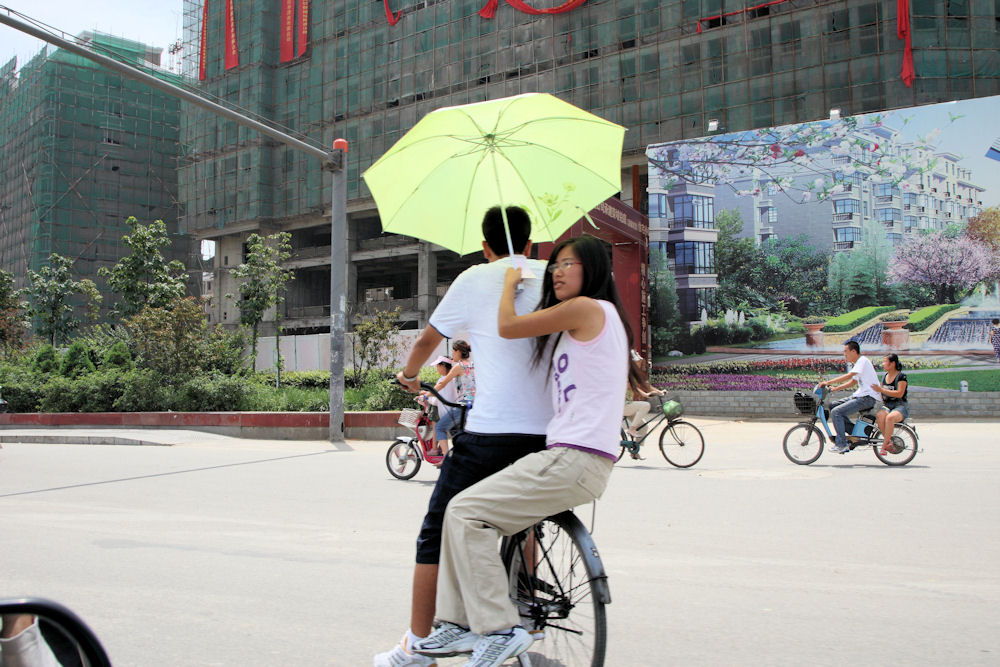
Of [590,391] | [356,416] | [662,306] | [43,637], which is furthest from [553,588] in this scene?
[662,306]

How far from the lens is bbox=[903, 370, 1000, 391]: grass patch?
72.5 feet

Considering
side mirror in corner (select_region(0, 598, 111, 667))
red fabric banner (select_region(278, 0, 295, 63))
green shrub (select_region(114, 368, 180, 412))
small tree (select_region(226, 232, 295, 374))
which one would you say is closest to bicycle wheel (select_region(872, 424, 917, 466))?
side mirror in corner (select_region(0, 598, 111, 667))

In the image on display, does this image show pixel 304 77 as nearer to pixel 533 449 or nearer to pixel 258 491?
pixel 258 491

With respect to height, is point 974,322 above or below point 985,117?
below

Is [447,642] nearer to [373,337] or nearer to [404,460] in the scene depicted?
[404,460]

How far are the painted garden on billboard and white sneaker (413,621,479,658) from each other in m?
23.4

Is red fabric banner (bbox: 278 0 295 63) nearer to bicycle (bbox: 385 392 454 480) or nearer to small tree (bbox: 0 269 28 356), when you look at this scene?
small tree (bbox: 0 269 28 356)

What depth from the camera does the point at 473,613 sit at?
2.71m

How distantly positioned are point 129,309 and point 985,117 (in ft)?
103

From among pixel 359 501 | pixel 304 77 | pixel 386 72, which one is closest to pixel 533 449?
pixel 359 501

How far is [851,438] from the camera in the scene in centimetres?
1074

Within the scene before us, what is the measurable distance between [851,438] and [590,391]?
365 inches

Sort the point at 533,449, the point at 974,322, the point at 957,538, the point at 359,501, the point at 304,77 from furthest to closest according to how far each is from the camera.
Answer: the point at 304,77 < the point at 974,322 < the point at 359,501 < the point at 957,538 < the point at 533,449

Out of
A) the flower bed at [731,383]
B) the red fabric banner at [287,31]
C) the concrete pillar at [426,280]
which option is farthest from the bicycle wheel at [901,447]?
the red fabric banner at [287,31]
